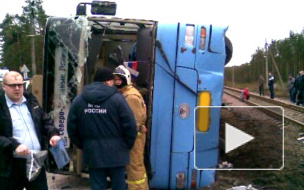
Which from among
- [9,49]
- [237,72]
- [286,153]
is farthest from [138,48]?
[237,72]

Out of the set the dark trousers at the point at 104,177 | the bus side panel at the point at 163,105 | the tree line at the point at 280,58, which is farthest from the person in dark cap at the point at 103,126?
the tree line at the point at 280,58

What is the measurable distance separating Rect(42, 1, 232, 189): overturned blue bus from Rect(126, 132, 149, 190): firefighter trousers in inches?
14.5

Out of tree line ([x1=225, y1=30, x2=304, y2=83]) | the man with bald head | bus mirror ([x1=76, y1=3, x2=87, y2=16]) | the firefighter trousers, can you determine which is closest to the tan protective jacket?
the firefighter trousers

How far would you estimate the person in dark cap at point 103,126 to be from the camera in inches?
174

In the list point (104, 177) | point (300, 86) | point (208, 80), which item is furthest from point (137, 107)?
point (300, 86)

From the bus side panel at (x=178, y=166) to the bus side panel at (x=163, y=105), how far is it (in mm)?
63

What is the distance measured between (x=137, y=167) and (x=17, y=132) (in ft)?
5.18

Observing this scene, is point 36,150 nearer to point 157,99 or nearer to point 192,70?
point 157,99

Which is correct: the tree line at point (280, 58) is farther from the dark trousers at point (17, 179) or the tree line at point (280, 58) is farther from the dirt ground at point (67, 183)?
the dark trousers at point (17, 179)

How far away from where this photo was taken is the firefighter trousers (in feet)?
16.9

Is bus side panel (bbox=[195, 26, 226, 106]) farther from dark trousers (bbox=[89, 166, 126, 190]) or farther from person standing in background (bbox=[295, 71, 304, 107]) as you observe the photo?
person standing in background (bbox=[295, 71, 304, 107])

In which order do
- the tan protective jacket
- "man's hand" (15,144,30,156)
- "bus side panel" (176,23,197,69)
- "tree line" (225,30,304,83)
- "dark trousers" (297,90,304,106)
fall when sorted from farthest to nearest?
"tree line" (225,30,304,83) → "dark trousers" (297,90,304,106) → "bus side panel" (176,23,197,69) → the tan protective jacket → "man's hand" (15,144,30,156)

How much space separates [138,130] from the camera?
16.8 feet

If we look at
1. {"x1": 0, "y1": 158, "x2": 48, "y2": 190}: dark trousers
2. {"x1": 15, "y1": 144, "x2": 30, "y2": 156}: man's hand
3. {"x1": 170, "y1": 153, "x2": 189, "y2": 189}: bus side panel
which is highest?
{"x1": 15, "y1": 144, "x2": 30, "y2": 156}: man's hand
